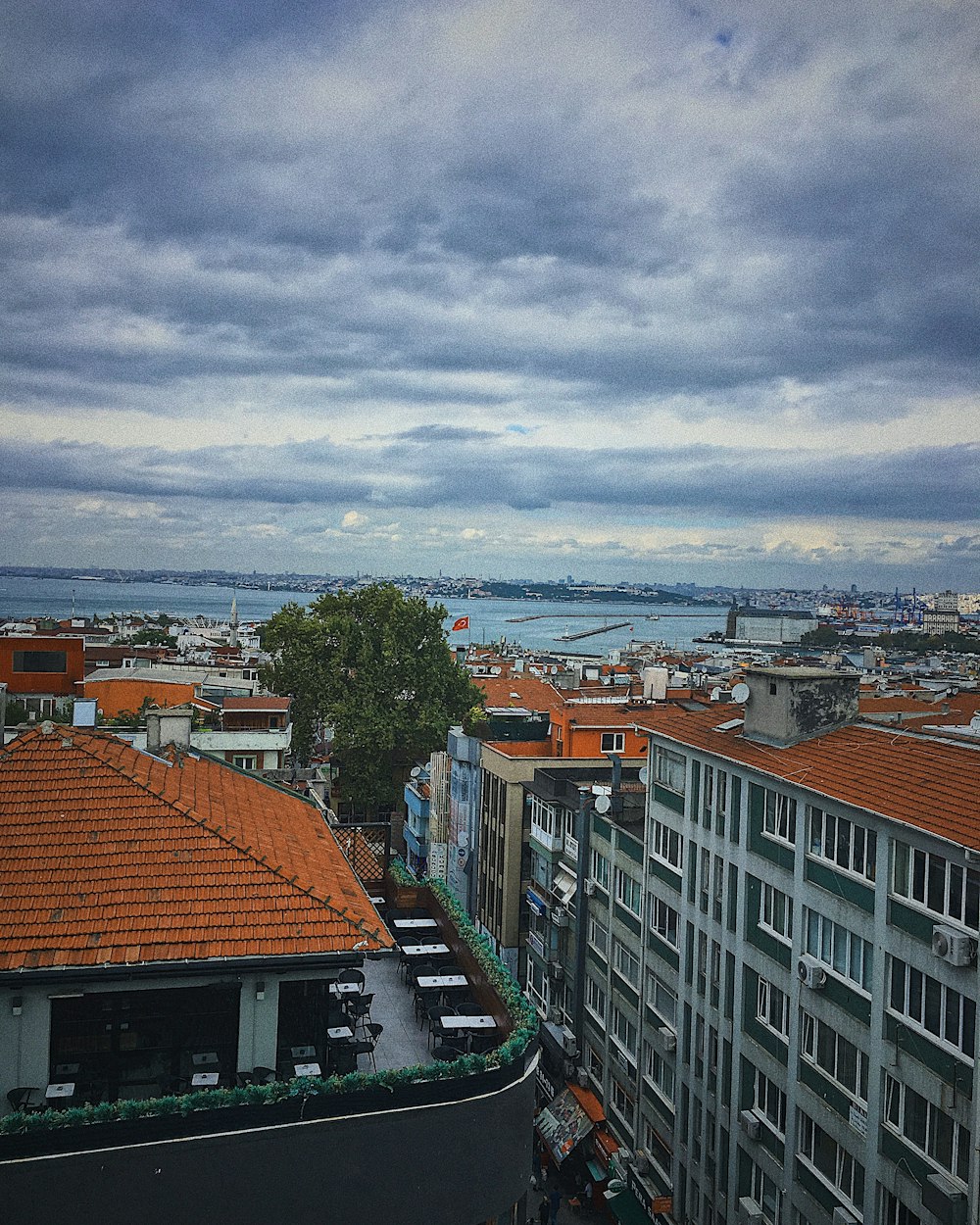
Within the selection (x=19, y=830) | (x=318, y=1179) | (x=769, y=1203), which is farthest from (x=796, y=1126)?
(x=19, y=830)

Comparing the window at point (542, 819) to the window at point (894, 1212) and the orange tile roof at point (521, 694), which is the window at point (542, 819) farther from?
the orange tile roof at point (521, 694)

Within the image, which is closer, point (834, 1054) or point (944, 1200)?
point (944, 1200)

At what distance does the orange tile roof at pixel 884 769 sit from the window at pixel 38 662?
35146 mm

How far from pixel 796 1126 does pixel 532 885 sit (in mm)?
15900

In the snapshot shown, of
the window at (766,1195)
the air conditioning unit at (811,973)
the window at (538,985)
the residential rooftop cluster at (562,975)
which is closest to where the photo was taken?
the residential rooftop cluster at (562,975)

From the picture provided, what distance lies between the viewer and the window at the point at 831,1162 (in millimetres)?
17281

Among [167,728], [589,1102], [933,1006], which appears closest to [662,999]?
[589,1102]

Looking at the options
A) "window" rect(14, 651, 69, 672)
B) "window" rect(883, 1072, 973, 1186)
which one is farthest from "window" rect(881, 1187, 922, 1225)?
"window" rect(14, 651, 69, 672)

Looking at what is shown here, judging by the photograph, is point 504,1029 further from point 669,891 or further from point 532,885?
point 532,885

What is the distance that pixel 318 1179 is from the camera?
415 inches

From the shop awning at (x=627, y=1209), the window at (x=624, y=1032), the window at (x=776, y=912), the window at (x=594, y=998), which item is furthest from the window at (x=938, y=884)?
the window at (x=594, y=998)

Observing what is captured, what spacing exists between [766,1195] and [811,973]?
529 cm

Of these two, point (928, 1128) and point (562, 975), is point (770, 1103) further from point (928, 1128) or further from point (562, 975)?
point (562, 975)

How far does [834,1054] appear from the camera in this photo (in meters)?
18.0
